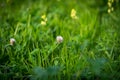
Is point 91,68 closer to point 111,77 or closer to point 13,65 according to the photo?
point 111,77

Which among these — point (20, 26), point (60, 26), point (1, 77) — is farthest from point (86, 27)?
point (1, 77)

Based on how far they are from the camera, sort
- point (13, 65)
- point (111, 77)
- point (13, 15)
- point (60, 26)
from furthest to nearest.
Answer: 1. point (13, 15)
2. point (60, 26)
3. point (13, 65)
4. point (111, 77)

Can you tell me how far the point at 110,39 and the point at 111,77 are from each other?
71 cm

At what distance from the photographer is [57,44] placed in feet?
7.73

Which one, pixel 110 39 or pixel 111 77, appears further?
pixel 110 39

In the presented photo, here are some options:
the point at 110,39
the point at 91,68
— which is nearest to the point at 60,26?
the point at 110,39

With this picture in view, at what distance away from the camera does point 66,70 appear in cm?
208

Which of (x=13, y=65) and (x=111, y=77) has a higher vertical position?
(x=13, y=65)

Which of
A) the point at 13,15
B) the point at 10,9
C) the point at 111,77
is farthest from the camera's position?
the point at 10,9

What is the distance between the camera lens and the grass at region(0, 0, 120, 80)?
80.3 inches

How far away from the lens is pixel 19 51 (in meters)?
2.30

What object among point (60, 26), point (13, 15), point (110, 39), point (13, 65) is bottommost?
point (13, 65)

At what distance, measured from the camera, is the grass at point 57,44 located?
204cm

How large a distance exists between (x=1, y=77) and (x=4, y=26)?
0.73m
